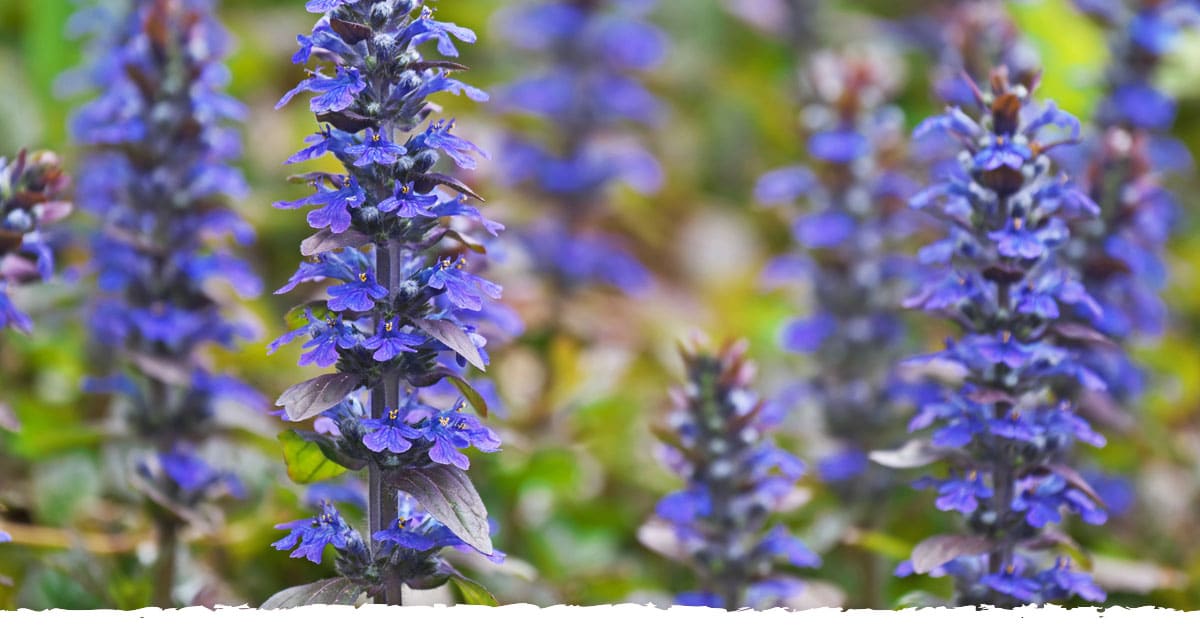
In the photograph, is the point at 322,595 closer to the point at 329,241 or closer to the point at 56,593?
the point at 329,241

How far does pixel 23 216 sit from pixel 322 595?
99 cm

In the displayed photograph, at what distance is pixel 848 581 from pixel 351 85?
2304mm

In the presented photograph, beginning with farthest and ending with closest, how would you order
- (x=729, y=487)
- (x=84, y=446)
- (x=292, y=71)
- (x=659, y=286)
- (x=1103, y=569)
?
(x=292, y=71)
(x=659, y=286)
(x=84, y=446)
(x=1103, y=569)
(x=729, y=487)

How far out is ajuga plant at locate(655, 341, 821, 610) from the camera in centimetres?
278

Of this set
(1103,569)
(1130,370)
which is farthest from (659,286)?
(1103,569)

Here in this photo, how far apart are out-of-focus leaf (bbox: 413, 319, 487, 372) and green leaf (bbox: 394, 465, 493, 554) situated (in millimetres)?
225

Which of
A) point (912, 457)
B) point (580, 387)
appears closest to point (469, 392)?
Result: point (912, 457)

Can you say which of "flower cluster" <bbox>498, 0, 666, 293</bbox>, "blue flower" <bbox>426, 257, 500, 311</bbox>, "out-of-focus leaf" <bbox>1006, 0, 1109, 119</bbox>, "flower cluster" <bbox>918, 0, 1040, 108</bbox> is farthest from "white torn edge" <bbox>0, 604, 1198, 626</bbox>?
"out-of-focus leaf" <bbox>1006, 0, 1109, 119</bbox>

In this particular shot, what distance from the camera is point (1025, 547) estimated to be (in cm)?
253

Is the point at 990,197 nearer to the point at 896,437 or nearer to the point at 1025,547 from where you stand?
the point at 1025,547

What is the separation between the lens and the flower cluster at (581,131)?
4.71 metres

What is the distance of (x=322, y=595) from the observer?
85.9 inches

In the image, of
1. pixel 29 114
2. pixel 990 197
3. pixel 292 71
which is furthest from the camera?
pixel 292 71

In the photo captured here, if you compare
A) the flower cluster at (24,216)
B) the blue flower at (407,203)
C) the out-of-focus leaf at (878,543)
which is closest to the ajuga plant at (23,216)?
the flower cluster at (24,216)
